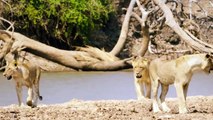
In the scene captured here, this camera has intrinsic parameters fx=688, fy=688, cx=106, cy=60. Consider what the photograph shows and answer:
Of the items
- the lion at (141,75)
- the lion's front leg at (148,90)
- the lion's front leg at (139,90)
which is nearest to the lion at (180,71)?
the lion at (141,75)

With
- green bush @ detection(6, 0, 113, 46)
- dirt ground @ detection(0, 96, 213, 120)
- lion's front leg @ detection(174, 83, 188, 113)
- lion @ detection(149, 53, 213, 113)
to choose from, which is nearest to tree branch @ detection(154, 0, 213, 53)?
lion @ detection(149, 53, 213, 113)

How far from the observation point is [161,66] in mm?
10133

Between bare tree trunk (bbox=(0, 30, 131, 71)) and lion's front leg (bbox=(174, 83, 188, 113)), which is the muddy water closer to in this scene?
bare tree trunk (bbox=(0, 30, 131, 71))

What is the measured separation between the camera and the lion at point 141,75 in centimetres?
1106

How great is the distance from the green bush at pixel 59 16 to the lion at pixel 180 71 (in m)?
16.6

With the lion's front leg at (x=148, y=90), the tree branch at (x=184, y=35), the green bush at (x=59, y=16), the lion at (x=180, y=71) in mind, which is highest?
the green bush at (x=59, y=16)

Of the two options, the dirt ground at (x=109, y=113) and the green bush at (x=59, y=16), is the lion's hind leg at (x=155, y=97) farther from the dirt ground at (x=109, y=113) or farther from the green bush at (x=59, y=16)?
the green bush at (x=59, y=16)

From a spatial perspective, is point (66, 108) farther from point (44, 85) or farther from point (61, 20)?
point (61, 20)

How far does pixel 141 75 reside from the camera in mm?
11250

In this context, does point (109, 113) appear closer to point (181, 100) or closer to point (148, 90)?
point (181, 100)

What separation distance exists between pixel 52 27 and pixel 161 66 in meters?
17.6

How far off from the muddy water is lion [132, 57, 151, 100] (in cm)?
298

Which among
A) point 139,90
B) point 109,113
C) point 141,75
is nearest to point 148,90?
point 139,90

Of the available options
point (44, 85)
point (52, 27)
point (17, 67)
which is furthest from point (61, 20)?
point (17, 67)
